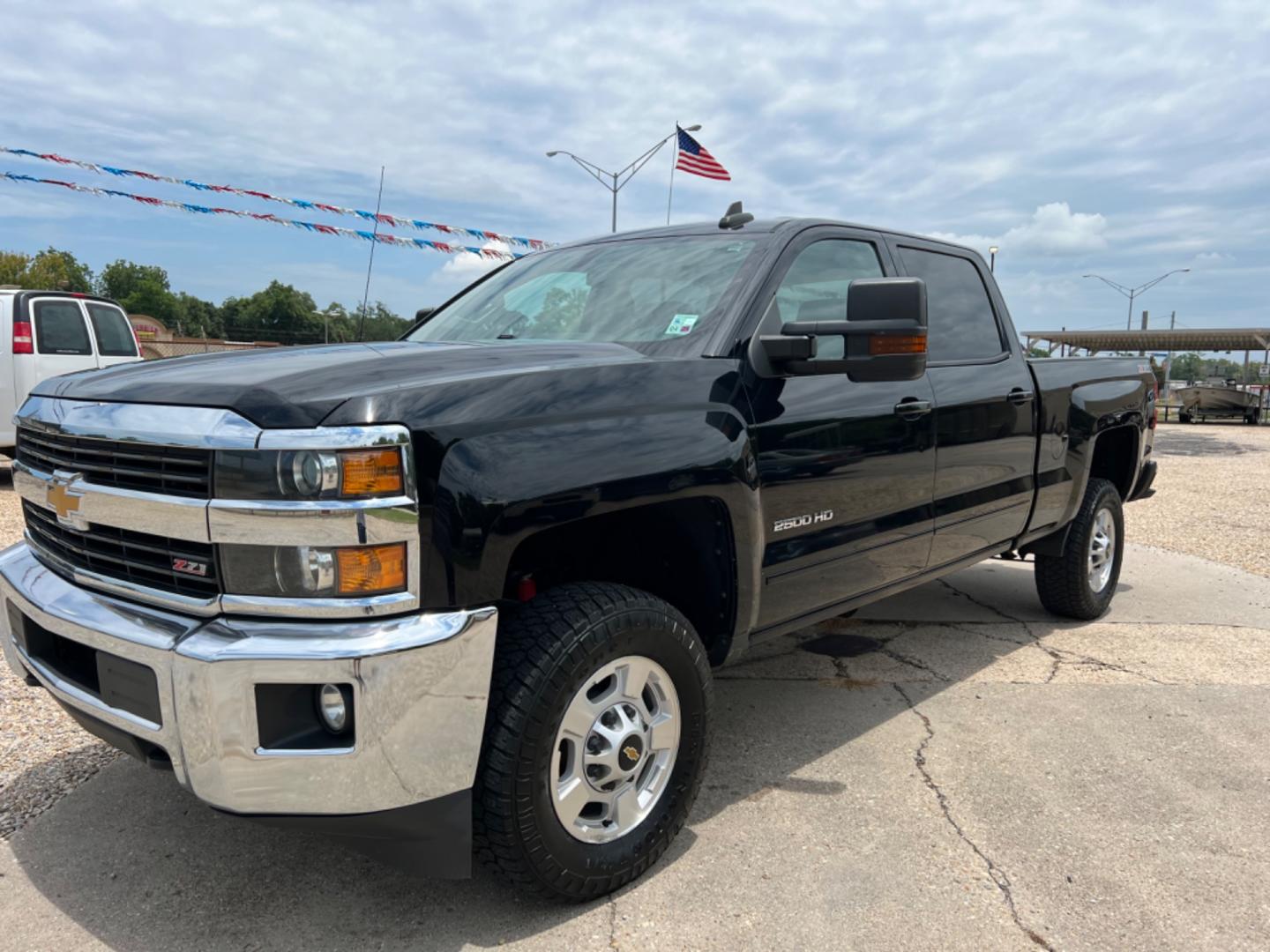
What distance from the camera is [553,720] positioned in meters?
2.22

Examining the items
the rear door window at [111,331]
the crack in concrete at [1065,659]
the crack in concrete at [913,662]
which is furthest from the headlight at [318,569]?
the rear door window at [111,331]

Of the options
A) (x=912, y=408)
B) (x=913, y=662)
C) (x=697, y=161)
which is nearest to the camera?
(x=912, y=408)

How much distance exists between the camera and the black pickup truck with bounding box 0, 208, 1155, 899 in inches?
78.0

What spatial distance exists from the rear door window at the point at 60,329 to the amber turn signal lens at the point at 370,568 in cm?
899

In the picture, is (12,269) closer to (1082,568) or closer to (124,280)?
(124,280)

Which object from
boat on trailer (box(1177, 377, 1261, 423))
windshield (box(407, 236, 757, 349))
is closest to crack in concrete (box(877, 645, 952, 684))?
windshield (box(407, 236, 757, 349))

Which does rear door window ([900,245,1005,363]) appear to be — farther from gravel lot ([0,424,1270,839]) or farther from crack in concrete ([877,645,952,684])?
gravel lot ([0,424,1270,839])

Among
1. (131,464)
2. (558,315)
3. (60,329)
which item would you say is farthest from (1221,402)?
(131,464)

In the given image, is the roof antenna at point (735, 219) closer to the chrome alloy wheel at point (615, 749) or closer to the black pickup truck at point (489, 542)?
the black pickup truck at point (489, 542)

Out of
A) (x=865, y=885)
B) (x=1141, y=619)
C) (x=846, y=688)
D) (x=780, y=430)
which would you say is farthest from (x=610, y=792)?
(x=1141, y=619)

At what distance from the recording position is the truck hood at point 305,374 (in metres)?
2.04

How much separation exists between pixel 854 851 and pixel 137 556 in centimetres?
209

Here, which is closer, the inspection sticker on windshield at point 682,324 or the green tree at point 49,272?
the inspection sticker on windshield at point 682,324

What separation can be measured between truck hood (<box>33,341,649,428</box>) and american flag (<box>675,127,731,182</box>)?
13.3 meters
